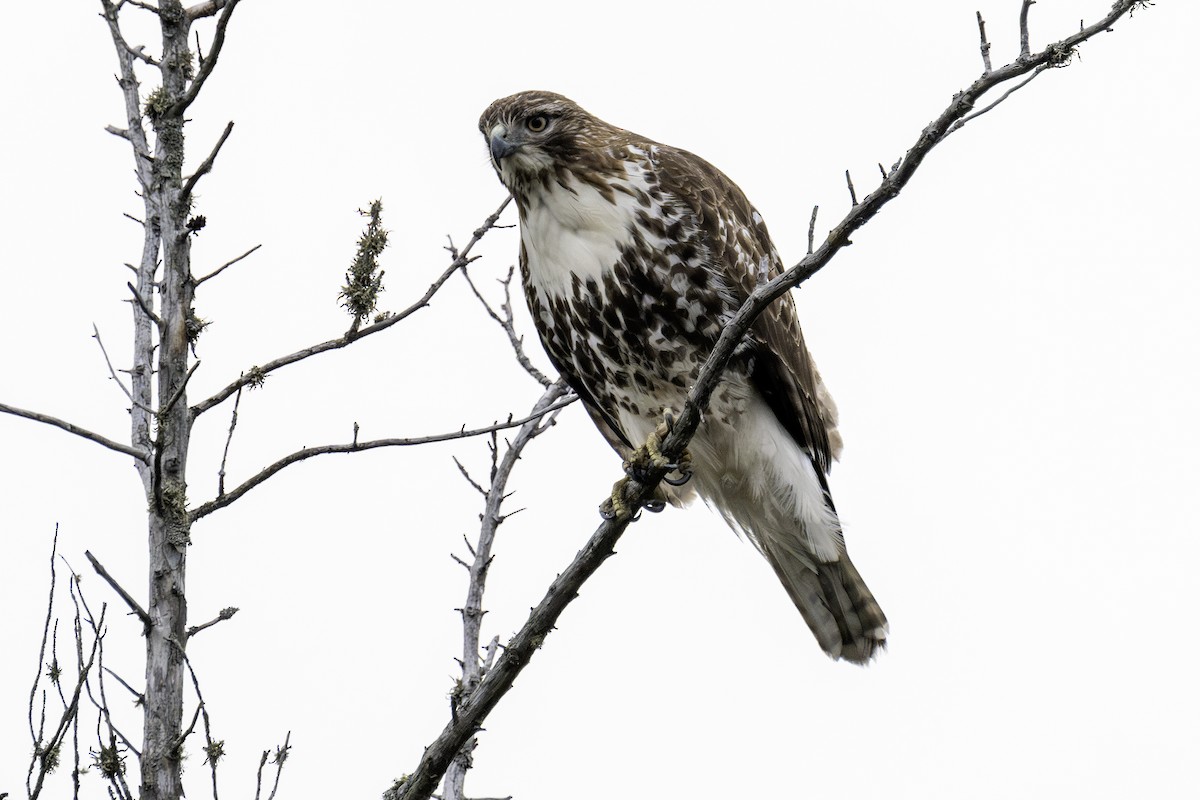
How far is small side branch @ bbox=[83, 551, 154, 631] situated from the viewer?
3483 mm

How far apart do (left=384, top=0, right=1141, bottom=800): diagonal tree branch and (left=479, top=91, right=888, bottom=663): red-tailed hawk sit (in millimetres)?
594

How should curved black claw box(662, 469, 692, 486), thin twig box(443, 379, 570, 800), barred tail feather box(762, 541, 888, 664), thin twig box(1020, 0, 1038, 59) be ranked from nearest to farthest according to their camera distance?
thin twig box(1020, 0, 1038, 59), thin twig box(443, 379, 570, 800), curved black claw box(662, 469, 692, 486), barred tail feather box(762, 541, 888, 664)

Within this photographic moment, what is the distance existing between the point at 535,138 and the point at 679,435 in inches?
57.7

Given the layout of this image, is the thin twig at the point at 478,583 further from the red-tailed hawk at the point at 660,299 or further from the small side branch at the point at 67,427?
the small side branch at the point at 67,427

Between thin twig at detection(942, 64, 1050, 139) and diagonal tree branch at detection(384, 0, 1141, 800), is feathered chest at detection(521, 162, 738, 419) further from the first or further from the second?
thin twig at detection(942, 64, 1050, 139)

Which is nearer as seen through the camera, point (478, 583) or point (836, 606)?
point (478, 583)

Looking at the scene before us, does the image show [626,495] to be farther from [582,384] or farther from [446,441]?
[582,384]

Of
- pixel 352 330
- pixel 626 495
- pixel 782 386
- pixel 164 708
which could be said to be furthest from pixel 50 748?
pixel 782 386

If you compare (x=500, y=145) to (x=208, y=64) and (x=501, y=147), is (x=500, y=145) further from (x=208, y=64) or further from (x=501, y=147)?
(x=208, y=64)

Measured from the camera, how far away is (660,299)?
191 inches

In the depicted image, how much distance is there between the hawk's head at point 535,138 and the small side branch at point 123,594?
2.18 metres

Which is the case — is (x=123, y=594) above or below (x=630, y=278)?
below

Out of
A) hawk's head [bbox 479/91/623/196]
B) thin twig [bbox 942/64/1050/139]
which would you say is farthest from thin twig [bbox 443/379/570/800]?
thin twig [bbox 942/64/1050/139]

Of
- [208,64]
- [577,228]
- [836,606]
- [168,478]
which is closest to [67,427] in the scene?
[168,478]
